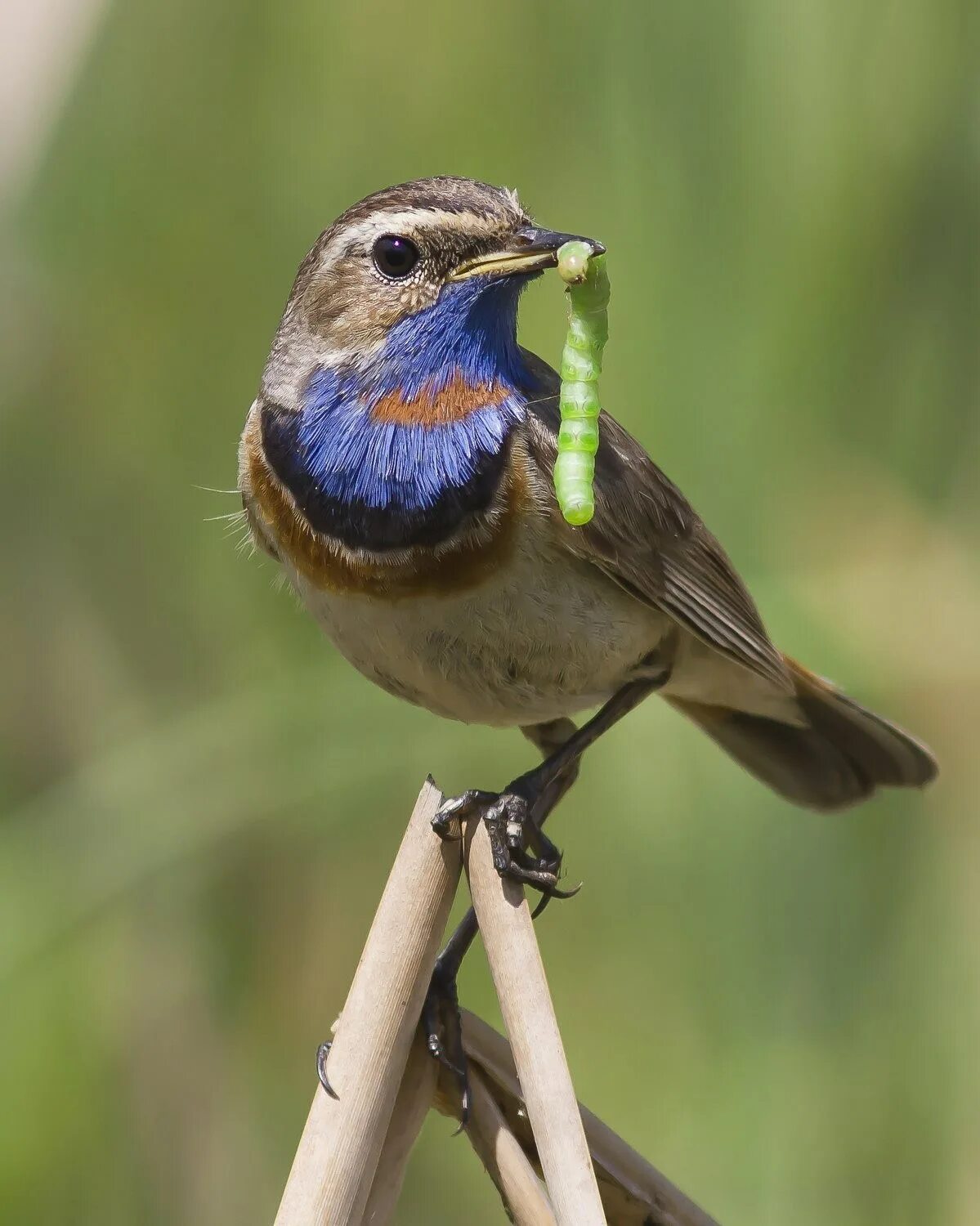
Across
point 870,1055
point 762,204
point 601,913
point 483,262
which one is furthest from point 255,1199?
point 762,204

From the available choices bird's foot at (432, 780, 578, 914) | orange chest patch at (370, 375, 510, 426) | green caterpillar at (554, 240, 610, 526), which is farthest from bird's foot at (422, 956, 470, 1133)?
orange chest patch at (370, 375, 510, 426)

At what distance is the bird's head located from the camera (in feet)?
9.95

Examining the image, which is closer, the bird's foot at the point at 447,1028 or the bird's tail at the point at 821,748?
the bird's foot at the point at 447,1028

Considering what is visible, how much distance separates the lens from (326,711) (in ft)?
12.3

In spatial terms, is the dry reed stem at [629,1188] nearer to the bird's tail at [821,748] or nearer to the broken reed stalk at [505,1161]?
the broken reed stalk at [505,1161]

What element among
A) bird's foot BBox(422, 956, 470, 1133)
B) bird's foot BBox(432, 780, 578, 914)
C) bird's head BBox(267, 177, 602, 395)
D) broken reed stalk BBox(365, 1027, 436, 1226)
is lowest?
broken reed stalk BBox(365, 1027, 436, 1226)

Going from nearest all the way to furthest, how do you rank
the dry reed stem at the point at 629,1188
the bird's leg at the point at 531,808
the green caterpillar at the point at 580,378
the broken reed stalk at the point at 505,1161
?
1. the broken reed stalk at the point at 505,1161
2. the dry reed stem at the point at 629,1188
3. the bird's leg at the point at 531,808
4. the green caterpillar at the point at 580,378

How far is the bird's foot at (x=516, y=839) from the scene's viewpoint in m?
2.55

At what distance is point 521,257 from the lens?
9.77 ft

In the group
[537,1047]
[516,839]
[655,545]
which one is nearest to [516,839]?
[516,839]

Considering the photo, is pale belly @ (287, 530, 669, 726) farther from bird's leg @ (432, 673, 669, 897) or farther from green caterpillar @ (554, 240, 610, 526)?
green caterpillar @ (554, 240, 610, 526)

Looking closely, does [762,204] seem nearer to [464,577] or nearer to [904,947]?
[464,577]

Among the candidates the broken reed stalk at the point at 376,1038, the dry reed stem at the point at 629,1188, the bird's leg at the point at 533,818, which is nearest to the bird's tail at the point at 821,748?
the bird's leg at the point at 533,818

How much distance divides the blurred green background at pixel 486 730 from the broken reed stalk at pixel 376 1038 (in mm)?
1270
